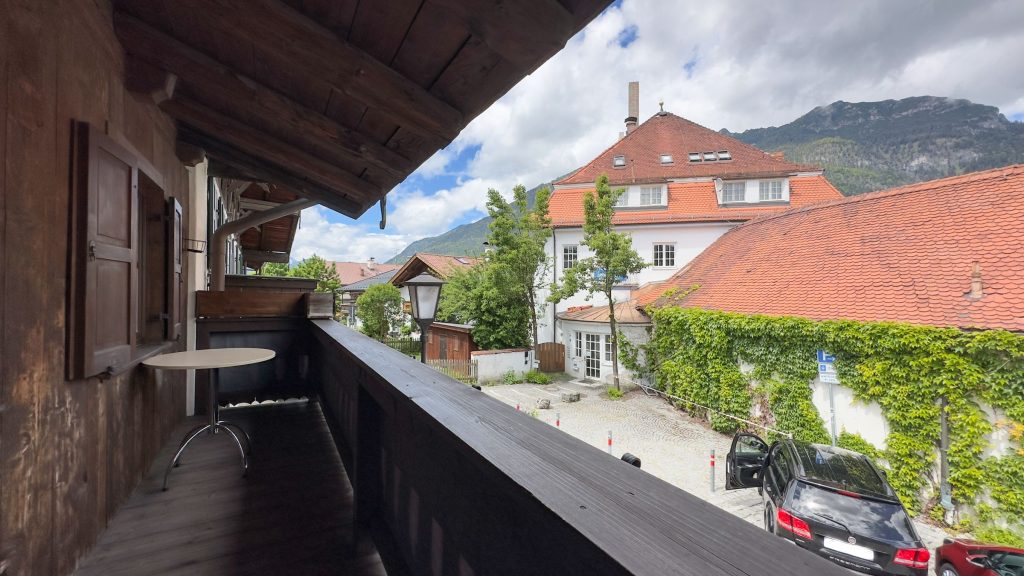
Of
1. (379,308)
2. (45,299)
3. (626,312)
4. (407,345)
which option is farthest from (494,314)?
(45,299)

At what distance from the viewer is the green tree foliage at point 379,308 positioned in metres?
20.8

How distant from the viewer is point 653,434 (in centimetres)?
984

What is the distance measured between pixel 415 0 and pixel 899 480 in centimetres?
960

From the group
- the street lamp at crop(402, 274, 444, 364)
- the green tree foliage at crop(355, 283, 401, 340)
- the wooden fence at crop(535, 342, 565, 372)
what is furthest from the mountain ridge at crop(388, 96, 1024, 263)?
the street lamp at crop(402, 274, 444, 364)

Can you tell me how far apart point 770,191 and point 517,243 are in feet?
41.1

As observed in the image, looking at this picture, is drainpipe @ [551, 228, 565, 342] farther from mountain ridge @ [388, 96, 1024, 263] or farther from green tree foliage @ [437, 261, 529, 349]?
mountain ridge @ [388, 96, 1024, 263]

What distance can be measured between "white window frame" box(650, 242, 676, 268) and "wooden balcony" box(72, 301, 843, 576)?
17370 millimetres

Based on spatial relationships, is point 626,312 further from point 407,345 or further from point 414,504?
point 414,504

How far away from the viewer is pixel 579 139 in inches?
5723

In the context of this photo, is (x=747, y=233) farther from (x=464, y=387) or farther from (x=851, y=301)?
(x=464, y=387)

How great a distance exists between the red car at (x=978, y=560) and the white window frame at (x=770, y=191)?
17.6 metres

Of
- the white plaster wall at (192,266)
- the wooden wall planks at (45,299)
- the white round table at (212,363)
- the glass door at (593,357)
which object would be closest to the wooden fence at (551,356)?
the glass door at (593,357)

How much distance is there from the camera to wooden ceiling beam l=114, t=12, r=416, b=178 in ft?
7.03

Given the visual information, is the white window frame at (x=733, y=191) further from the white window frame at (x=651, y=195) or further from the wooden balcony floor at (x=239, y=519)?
the wooden balcony floor at (x=239, y=519)
